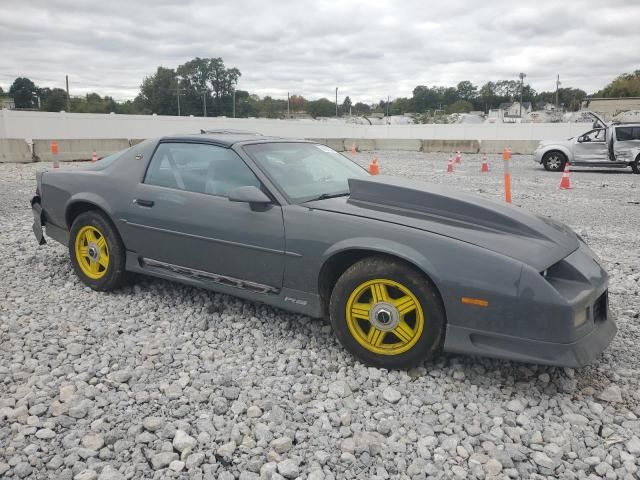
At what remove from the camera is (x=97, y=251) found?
4.39 metres

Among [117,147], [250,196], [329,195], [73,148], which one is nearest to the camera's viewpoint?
[250,196]

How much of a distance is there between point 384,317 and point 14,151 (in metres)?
16.5

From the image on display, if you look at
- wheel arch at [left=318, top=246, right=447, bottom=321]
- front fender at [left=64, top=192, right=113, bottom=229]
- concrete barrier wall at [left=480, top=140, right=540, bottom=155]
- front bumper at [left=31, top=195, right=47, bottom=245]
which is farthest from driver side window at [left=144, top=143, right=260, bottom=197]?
concrete barrier wall at [left=480, top=140, right=540, bottom=155]

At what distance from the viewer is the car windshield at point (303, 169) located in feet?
11.9

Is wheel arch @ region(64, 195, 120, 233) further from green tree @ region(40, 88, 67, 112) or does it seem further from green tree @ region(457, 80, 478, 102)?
green tree @ region(457, 80, 478, 102)

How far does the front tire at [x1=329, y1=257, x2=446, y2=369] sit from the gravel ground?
0.13 metres

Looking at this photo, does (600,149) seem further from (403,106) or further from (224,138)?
(403,106)

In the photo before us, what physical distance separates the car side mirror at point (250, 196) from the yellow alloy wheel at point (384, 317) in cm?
86

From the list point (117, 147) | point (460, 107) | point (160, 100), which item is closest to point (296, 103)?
point (160, 100)

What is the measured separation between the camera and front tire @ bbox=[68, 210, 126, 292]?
13.9ft

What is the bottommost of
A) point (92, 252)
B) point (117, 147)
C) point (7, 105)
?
point (92, 252)

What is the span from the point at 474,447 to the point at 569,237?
1.54 m

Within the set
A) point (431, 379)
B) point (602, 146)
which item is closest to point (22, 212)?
point (431, 379)

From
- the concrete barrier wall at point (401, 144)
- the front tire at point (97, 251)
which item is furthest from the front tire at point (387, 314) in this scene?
the concrete barrier wall at point (401, 144)
